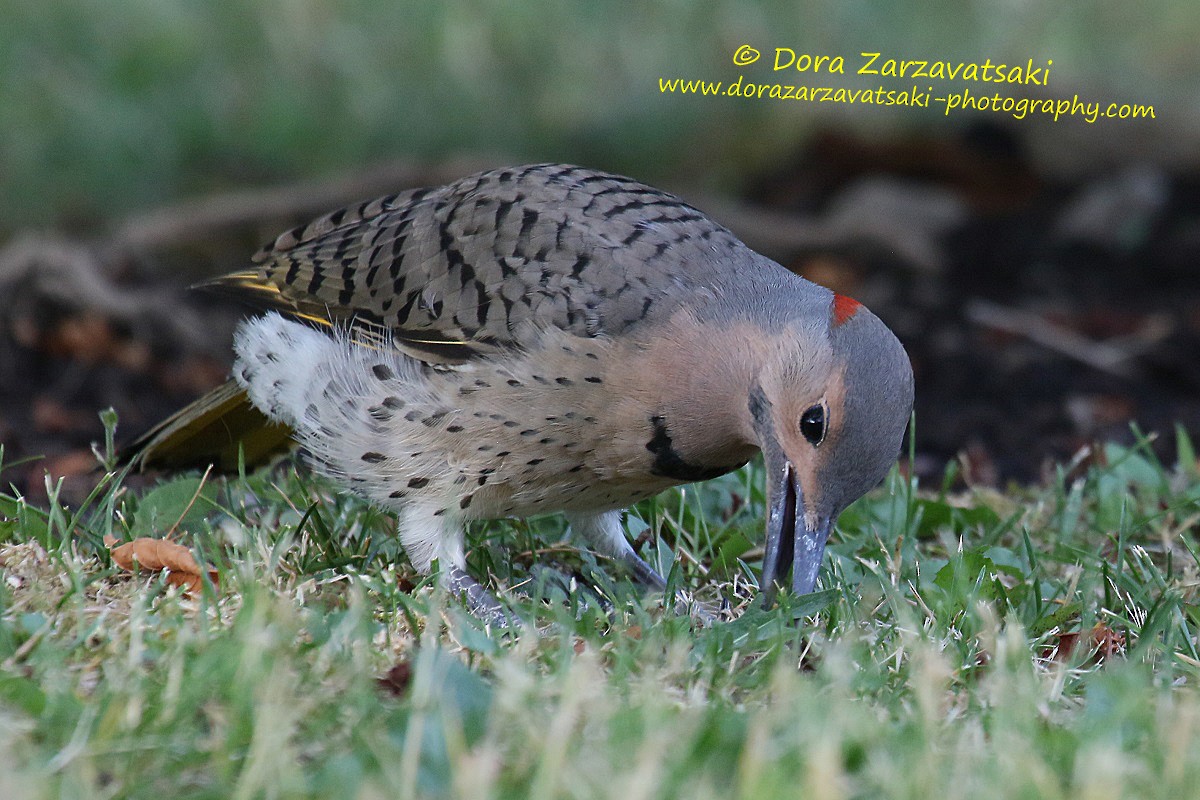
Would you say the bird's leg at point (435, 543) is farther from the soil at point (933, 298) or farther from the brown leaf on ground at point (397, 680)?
the soil at point (933, 298)

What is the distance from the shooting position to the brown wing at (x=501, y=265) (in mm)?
4266

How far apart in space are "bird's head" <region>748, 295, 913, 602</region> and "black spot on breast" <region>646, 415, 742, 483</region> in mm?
236

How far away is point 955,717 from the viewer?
324cm

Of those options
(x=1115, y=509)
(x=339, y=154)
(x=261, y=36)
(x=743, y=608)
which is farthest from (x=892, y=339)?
(x=261, y=36)

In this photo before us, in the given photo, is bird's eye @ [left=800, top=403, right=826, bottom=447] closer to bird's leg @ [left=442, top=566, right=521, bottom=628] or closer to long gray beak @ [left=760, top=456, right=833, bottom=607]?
long gray beak @ [left=760, top=456, right=833, bottom=607]

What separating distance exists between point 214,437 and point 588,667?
2.25 meters

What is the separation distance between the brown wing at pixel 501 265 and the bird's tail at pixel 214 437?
1.19ft

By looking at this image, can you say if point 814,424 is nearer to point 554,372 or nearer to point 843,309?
point 843,309

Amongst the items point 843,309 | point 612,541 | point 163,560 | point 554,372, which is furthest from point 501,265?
point 163,560

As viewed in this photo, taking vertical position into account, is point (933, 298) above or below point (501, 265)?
below

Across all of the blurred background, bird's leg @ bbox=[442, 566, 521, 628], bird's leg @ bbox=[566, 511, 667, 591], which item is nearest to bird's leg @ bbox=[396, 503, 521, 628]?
bird's leg @ bbox=[442, 566, 521, 628]

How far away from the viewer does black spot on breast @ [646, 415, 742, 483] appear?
408cm

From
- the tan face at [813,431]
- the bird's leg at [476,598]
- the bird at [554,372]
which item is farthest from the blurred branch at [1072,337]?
the bird's leg at [476,598]

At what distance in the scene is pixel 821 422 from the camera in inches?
149
